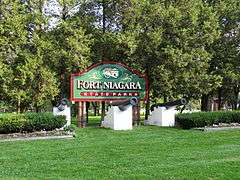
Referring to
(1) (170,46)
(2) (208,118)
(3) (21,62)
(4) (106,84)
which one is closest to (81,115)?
(4) (106,84)

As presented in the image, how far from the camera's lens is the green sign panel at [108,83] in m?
22.0

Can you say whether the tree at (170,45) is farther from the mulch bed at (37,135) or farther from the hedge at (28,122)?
the mulch bed at (37,135)

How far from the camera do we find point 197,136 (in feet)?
→ 54.4

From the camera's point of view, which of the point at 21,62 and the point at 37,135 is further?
the point at 21,62

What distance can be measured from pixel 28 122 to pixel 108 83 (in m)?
7.00

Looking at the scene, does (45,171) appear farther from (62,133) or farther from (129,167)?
(62,133)

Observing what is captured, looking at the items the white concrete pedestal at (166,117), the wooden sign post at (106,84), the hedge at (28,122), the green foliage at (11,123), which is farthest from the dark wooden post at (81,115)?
the green foliage at (11,123)

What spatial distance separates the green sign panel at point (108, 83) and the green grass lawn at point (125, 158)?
552 centimetres

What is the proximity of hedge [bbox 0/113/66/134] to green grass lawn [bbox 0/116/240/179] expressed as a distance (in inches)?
47.2

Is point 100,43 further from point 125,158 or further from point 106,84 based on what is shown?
point 125,158

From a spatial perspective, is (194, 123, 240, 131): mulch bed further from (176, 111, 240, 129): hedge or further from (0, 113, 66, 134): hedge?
(0, 113, 66, 134): hedge

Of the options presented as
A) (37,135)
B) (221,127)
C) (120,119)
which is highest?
(120,119)

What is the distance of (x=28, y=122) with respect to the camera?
1634 cm

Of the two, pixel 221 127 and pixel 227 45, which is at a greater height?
pixel 227 45
